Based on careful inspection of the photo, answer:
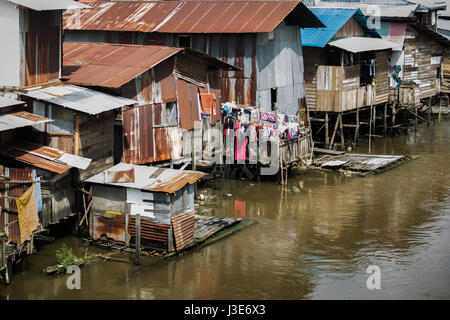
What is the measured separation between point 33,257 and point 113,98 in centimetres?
525

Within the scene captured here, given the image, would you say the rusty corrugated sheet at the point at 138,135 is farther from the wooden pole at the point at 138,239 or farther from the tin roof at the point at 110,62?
the wooden pole at the point at 138,239

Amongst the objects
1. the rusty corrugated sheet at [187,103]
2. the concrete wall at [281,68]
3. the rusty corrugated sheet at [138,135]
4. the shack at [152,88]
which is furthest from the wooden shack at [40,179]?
the concrete wall at [281,68]

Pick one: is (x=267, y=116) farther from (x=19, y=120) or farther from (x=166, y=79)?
(x=19, y=120)

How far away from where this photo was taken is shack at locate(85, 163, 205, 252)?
18.1 metres

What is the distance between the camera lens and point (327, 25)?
30.8 m

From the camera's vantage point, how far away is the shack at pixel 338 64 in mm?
30359

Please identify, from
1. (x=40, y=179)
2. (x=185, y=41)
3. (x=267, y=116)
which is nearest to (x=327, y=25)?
(x=185, y=41)

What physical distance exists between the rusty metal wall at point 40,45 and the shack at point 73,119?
1.51 ft

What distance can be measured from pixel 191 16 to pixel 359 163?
29.9 ft

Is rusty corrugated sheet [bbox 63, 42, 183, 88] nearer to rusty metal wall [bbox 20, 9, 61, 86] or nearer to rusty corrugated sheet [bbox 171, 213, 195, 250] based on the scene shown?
rusty metal wall [bbox 20, 9, 61, 86]
